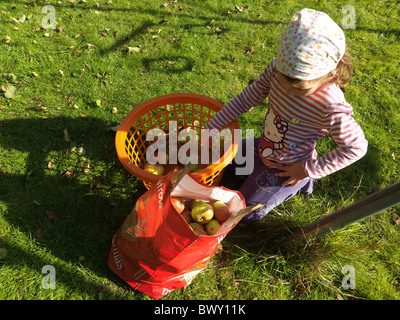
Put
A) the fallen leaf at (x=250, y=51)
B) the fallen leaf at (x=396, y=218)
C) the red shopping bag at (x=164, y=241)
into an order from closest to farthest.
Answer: the red shopping bag at (x=164, y=241) < the fallen leaf at (x=396, y=218) < the fallen leaf at (x=250, y=51)

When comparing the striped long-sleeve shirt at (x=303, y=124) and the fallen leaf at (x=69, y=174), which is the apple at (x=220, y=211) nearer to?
the striped long-sleeve shirt at (x=303, y=124)

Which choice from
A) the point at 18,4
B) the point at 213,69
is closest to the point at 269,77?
the point at 213,69

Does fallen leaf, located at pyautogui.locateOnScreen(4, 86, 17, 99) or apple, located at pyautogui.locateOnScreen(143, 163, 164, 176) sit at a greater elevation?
fallen leaf, located at pyautogui.locateOnScreen(4, 86, 17, 99)

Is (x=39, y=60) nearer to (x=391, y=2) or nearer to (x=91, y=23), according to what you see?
(x=91, y=23)

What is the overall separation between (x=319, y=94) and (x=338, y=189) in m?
1.36

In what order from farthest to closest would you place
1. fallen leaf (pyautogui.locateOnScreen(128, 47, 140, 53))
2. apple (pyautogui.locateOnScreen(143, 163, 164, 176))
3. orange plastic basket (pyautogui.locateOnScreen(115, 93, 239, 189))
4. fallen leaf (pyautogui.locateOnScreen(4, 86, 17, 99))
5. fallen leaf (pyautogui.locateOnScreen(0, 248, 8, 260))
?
1. fallen leaf (pyautogui.locateOnScreen(128, 47, 140, 53))
2. fallen leaf (pyautogui.locateOnScreen(4, 86, 17, 99))
3. apple (pyautogui.locateOnScreen(143, 163, 164, 176))
4. fallen leaf (pyautogui.locateOnScreen(0, 248, 8, 260))
5. orange plastic basket (pyautogui.locateOnScreen(115, 93, 239, 189))

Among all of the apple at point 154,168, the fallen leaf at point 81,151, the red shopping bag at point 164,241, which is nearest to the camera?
the red shopping bag at point 164,241

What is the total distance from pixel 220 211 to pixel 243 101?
2.65 feet

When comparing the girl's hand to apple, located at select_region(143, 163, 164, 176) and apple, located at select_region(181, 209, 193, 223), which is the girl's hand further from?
apple, located at select_region(143, 163, 164, 176)

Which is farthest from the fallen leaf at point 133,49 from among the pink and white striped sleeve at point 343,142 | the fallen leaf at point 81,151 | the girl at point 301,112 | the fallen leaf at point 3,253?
the pink and white striped sleeve at point 343,142

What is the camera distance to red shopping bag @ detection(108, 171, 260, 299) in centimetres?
163

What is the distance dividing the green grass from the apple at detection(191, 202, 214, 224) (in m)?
0.58

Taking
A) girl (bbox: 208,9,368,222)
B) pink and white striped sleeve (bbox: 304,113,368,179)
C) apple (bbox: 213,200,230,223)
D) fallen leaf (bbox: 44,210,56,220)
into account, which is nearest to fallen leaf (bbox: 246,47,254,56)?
girl (bbox: 208,9,368,222)

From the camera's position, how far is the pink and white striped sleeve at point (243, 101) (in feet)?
6.75
